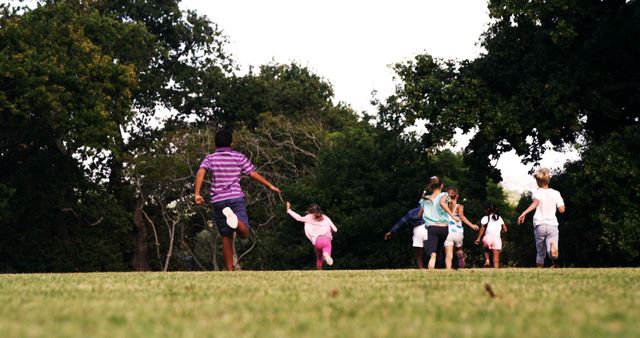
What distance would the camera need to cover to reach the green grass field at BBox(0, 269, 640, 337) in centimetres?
475

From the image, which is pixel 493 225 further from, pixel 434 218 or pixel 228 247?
pixel 228 247

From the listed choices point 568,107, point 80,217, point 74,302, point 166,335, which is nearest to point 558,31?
point 568,107

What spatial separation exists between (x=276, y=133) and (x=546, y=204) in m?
34.0

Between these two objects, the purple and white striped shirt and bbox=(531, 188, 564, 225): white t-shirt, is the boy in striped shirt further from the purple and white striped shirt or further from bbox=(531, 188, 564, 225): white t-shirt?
bbox=(531, 188, 564, 225): white t-shirt

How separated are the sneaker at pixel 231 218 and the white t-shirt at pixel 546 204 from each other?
6.31 metres

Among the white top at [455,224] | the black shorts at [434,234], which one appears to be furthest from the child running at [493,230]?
the black shorts at [434,234]

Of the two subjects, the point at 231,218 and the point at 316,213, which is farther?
the point at 316,213

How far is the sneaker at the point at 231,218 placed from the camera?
14.1 m

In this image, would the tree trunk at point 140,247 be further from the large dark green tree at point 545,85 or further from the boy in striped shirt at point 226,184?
the boy in striped shirt at point 226,184

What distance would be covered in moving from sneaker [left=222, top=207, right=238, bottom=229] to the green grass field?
5402mm

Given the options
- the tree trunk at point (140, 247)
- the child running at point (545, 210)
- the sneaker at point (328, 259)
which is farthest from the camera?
the tree trunk at point (140, 247)

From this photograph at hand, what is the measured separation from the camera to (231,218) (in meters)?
14.2

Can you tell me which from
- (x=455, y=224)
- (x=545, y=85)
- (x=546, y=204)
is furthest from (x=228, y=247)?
(x=545, y=85)

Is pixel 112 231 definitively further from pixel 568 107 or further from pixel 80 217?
pixel 568 107
